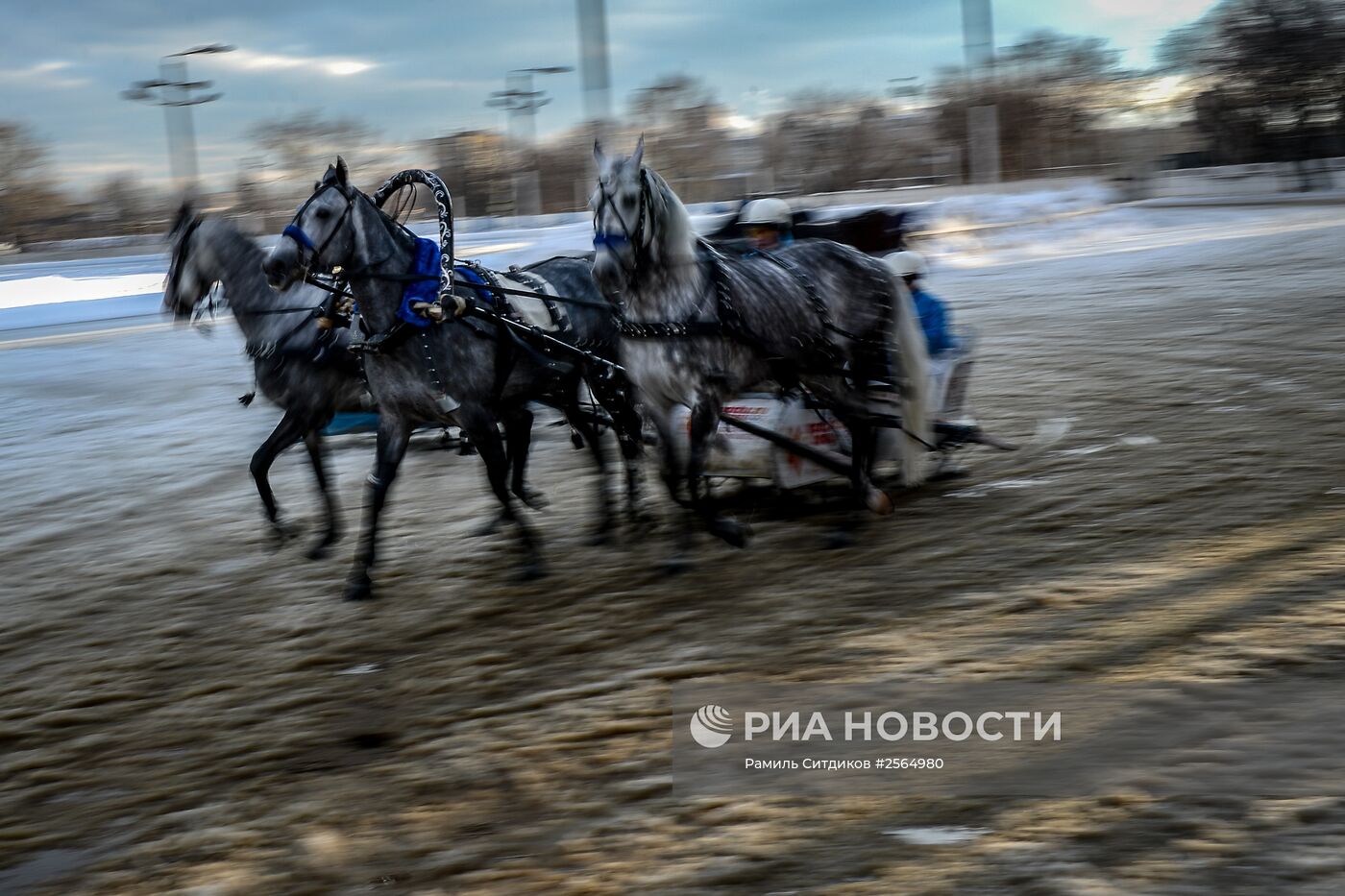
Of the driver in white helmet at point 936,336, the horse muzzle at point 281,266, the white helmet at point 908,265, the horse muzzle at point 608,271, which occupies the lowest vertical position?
the driver in white helmet at point 936,336

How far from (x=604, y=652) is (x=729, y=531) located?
1.39 m

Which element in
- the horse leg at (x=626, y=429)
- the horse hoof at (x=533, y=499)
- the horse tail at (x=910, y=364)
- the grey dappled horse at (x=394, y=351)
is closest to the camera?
the grey dappled horse at (x=394, y=351)

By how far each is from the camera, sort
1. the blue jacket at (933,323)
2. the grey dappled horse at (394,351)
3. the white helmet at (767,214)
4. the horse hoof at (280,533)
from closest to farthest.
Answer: the grey dappled horse at (394,351), the horse hoof at (280,533), the white helmet at (767,214), the blue jacket at (933,323)

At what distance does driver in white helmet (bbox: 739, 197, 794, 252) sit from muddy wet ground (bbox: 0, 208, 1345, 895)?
1.71m

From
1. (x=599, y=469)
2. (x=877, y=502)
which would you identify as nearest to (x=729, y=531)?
(x=877, y=502)

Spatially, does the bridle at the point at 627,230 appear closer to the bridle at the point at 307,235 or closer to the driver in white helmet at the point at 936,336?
the bridle at the point at 307,235

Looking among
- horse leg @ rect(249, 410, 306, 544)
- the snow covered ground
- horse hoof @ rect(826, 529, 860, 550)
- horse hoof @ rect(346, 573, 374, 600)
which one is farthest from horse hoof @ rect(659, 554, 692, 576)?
the snow covered ground

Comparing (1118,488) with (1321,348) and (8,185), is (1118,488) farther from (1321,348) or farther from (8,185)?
(8,185)

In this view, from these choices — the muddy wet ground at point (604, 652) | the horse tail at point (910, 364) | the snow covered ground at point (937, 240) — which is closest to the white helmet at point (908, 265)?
the horse tail at point (910, 364)

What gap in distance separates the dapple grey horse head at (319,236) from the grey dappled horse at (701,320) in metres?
1.26

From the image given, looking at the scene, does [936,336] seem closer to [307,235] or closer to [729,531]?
[729,531]

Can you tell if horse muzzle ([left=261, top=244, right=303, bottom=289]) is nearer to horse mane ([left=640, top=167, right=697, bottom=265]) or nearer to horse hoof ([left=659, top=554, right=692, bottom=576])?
horse mane ([left=640, top=167, right=697, bottom=265])

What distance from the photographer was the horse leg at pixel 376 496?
645cm

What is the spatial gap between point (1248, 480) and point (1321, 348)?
17.5 ft
